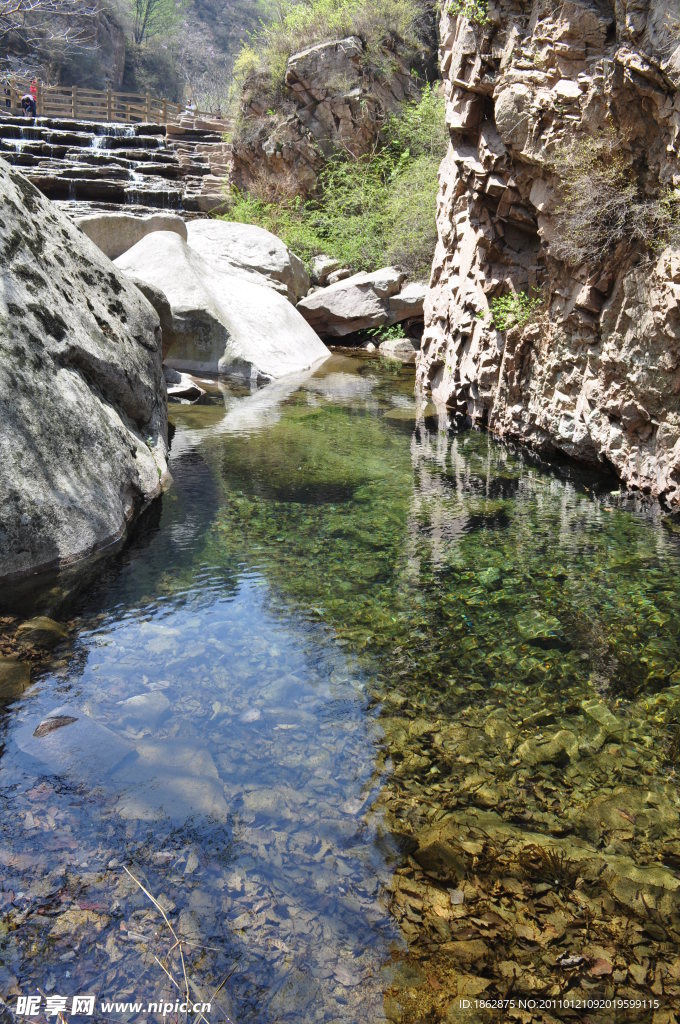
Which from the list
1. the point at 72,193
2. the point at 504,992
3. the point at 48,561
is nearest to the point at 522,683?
the point at 504,992

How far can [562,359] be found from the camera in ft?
24.5

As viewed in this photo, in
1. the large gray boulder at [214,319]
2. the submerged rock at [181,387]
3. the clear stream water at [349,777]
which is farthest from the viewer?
the large gray boulder at [214,319]

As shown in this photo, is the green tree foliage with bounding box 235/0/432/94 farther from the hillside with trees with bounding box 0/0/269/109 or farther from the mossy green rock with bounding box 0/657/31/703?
the mossy green rock with bounding box 0/657/31/703

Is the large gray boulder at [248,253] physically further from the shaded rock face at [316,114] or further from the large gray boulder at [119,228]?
the shaded rock face at [316,114]

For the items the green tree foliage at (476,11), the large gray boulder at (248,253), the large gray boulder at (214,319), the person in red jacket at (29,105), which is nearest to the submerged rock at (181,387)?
the large gray boulder at (214,319)

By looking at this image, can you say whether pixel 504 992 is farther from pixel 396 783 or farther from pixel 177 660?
pixel 177 660

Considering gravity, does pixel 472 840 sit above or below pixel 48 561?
above

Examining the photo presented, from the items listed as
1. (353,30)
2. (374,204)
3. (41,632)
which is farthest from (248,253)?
(41,632)

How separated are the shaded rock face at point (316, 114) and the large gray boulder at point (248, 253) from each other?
20.5ft

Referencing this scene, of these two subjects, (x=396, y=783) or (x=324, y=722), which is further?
(x=324, y=722)

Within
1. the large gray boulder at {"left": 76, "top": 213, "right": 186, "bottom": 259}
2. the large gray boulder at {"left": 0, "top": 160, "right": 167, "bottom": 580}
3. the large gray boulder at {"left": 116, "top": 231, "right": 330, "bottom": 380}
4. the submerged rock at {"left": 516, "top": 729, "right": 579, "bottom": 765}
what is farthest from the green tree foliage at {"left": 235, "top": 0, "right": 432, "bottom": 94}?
the submerged rock at {"left": 516, "top": 729, "right": 579, "bottom": 765}

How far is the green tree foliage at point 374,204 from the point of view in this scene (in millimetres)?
16828

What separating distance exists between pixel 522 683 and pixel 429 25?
947 inches

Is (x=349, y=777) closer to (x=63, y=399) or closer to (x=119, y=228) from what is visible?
(x=63, y=399)
